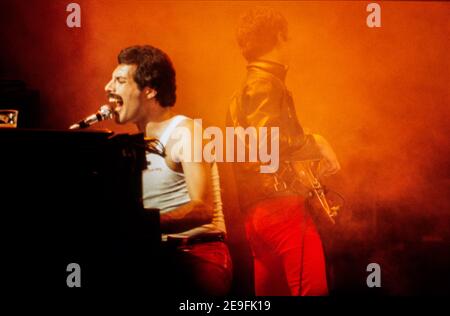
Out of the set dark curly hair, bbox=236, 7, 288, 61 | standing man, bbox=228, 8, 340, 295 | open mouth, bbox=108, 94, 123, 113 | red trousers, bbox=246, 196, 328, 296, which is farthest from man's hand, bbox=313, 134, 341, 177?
open mouth, bbox=108, 94, 123, 113

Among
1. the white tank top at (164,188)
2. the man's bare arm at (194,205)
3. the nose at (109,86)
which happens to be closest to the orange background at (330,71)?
the nose at (109,86)

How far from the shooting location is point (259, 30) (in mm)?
3129

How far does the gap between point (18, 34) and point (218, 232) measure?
1740 mm

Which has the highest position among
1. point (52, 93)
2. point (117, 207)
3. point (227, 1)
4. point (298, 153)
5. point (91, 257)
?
point (227, 1)

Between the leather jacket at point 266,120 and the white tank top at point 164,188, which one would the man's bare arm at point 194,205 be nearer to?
the white tank top at point 164,188

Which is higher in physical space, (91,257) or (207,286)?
(91,257)

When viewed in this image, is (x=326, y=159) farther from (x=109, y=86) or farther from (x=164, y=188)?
(x=109, y=86)

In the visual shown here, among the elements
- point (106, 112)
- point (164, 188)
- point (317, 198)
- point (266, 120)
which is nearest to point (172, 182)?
point (164, 188)

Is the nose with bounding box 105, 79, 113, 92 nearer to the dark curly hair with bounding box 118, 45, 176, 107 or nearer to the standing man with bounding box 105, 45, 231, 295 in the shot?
the standing man with bounding box 105, 45, 231, 295

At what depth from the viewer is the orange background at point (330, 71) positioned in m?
3.07

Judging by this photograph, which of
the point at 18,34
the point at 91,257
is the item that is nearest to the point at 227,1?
the point at 18,34

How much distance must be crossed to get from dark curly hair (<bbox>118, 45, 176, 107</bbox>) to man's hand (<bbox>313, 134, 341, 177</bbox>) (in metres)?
0.96
